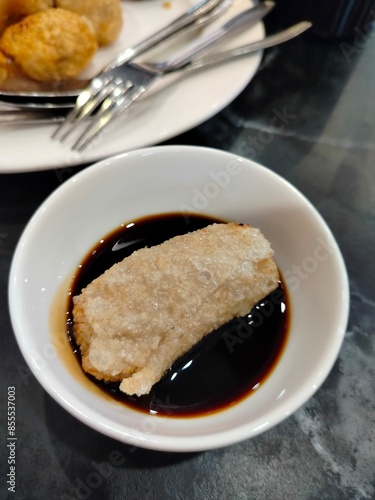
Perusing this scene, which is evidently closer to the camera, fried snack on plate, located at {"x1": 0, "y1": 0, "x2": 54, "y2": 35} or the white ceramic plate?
the white ceramic plate

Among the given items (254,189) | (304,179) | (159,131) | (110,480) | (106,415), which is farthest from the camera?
(304,179)

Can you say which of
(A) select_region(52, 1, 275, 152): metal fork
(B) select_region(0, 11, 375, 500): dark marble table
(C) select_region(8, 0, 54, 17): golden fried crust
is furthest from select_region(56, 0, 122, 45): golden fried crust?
(B) select_region(0, 11, 375, 500): dark marble table

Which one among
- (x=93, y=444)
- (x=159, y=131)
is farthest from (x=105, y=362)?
(x=159, y=131)

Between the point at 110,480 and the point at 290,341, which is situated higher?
the point at 290,341

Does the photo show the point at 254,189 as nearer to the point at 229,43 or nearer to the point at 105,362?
the point at 105,362

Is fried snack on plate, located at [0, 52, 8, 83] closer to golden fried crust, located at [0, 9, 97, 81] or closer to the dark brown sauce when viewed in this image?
golden fried crust, located at [0, 9, 97, 81]

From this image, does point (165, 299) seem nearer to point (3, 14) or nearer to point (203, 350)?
point (203, 350)

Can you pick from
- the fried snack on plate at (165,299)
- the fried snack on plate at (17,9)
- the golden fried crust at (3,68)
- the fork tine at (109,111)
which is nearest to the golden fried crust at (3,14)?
the fried snack on plate at (17,9)
